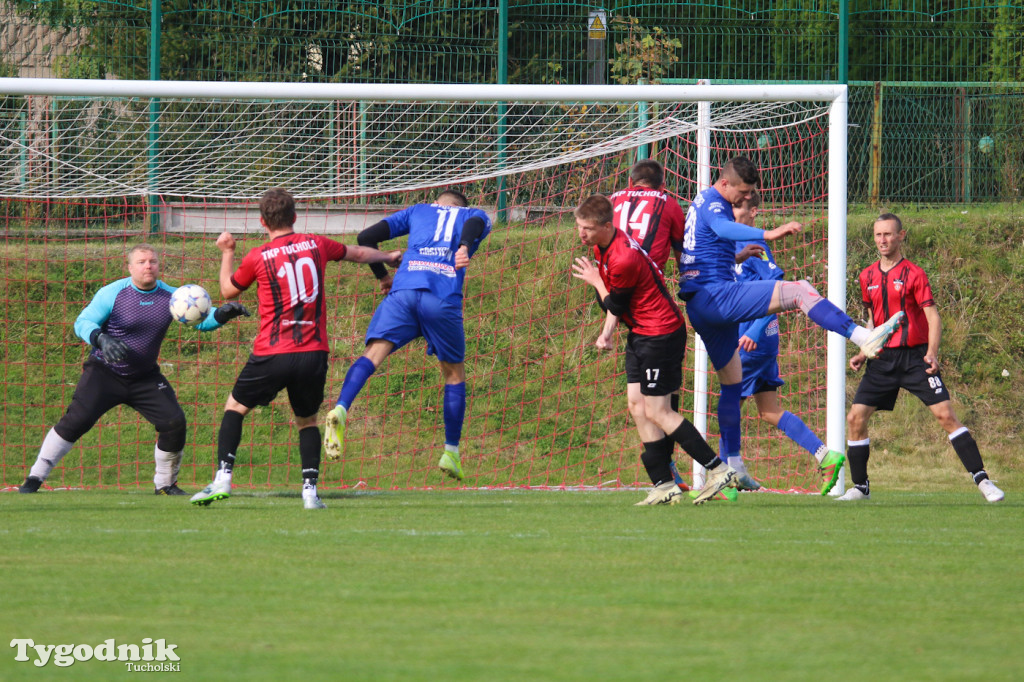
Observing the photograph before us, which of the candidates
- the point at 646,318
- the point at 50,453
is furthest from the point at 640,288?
the point at 50,453

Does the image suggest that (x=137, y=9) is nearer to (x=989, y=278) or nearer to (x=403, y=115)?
(x=403, y=115)

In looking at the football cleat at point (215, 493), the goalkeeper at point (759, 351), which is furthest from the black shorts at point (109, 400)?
the goalkeeper at point (759, 351)

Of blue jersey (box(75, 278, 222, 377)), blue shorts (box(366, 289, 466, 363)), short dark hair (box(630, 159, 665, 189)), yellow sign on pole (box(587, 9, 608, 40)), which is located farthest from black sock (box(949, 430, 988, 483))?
yellow sign on pole (box(587, 9, 608, 40))

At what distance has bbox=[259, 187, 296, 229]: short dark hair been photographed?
6.73 metres

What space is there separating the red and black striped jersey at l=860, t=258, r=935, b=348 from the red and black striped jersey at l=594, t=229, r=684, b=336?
1939 millimetres

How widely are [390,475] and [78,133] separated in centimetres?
403

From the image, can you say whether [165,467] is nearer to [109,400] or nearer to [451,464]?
[109,400]

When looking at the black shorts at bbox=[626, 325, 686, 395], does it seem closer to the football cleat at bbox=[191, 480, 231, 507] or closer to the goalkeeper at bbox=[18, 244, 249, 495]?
the football cleat at bbox=[191, 480, 231, 507]

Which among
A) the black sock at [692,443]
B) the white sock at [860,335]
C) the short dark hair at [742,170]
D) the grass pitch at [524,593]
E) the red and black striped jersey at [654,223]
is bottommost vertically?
the grass pitch at [524,593]

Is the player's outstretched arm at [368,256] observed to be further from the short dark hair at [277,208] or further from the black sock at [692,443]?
the black sock at [692,443]

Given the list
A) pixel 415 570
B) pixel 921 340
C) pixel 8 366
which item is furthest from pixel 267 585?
pixel 8 366

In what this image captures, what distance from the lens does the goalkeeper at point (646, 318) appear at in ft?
21.7

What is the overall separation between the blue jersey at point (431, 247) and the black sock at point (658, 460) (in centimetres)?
183

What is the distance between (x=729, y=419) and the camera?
7.89 meters
